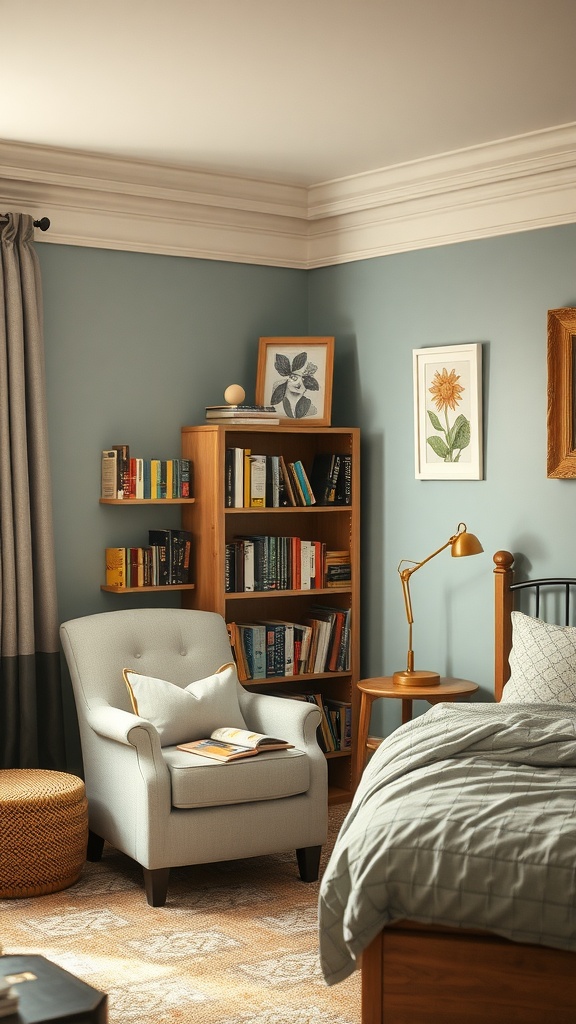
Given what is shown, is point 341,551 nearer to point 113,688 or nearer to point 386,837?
point 113,688

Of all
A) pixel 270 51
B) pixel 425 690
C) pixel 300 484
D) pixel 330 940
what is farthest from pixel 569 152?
pixel 330 940

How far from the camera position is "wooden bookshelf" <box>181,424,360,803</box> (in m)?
4.91

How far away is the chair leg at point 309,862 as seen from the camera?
4.15 metres

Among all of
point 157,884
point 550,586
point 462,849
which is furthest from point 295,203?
point 462,849

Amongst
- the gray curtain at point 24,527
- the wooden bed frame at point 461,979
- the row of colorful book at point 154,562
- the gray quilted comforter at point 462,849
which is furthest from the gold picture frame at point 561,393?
the wooden bed frame at point 461,979

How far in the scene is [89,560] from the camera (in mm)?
4906

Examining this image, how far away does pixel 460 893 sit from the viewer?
8.76 feet

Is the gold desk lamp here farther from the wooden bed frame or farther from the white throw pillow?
the wooden bed frame

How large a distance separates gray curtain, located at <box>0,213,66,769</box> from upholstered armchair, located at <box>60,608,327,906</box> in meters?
0.21

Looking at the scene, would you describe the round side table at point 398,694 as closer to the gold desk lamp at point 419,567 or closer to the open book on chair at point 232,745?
the gold desk lamp at point 419,567

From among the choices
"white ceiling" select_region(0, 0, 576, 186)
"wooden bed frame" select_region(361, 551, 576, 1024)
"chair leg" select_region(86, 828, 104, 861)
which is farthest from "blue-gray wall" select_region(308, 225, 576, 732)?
"wooden bed frame" select_region(361, 551, 576, 1024)

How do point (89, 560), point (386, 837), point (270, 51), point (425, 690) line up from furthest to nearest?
1. point (89, 560)
2. point (425, 690)
3. point (270, 51)
4. point (386, 837)

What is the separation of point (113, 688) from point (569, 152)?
267cm

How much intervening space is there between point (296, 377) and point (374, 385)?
367mm
